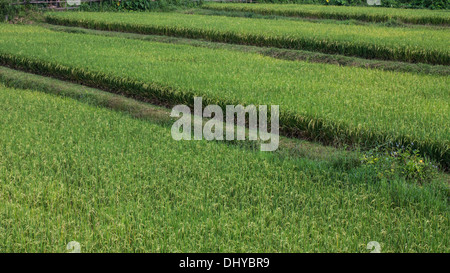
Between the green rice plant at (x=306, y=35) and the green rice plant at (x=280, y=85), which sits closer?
the green rice plant at (x=280, y=85)

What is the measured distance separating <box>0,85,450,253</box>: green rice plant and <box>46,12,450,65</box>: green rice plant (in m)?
6.95

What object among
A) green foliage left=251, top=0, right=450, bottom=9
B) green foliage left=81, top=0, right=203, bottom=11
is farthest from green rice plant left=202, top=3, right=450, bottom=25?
green foliage left=251, top=0, right=450, bottom=9

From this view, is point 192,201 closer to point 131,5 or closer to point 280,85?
point 280,85

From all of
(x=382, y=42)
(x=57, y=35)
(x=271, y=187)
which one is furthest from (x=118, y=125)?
(x=57, y=35)

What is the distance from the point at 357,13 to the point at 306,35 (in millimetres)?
6751

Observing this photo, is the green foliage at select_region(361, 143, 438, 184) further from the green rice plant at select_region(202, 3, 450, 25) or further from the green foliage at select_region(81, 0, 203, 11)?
the green foliage at select_region(81, 0, 203, 11)

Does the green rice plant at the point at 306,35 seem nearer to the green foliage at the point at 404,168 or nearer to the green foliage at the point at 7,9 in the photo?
the green foliage at the point at 7,9

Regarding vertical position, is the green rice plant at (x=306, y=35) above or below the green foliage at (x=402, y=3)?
below

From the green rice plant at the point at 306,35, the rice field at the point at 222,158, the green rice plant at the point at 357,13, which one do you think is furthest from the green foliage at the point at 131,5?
the rice field at the point at 222,158

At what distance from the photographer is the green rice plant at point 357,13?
56.6ft

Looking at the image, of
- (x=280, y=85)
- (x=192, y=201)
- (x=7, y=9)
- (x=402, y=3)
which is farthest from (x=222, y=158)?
(x=402, y=3)

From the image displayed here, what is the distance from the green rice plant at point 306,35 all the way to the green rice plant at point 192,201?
6.95 meters

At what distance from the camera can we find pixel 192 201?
385 centimetres
